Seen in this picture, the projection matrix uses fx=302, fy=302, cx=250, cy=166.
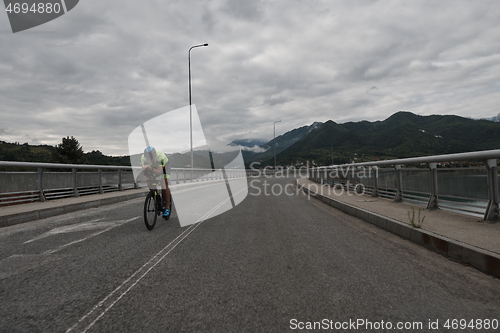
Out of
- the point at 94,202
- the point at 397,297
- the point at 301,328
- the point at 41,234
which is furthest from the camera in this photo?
the point at 94,202

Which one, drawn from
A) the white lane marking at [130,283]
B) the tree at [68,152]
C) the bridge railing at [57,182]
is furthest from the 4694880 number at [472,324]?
the tree at [68,152]

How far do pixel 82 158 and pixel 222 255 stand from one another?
8279cm

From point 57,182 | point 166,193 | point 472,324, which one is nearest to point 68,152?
point 57,182

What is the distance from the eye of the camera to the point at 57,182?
1230 cm

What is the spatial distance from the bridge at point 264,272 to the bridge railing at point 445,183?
0.04 m

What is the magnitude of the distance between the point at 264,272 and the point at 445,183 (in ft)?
18.7

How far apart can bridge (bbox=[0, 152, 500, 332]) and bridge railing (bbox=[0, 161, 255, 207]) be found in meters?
2.47

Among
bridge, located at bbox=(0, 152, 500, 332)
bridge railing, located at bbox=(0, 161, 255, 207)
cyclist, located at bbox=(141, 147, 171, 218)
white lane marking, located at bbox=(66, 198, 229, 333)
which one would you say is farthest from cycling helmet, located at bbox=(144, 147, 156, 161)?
white lane marking, located at bbox=(66, 198, 229, 333)

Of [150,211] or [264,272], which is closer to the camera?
[264,272]

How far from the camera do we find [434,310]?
2.80 m

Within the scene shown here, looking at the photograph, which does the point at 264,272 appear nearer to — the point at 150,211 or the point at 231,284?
the point at 231,284

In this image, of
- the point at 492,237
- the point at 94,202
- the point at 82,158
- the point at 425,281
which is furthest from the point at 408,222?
the point at 82,158

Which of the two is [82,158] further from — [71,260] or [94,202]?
[71,260]

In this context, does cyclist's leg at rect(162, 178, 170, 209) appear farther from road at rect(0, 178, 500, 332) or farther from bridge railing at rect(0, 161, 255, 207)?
road at rect(0, 178, 500, 332)
